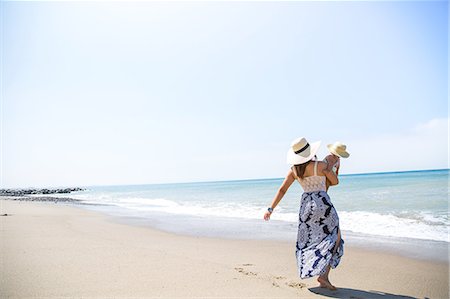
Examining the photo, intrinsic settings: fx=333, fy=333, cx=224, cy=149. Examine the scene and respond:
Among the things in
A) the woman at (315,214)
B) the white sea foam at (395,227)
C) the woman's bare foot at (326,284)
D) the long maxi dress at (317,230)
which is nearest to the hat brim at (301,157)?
the woman at (315,214)

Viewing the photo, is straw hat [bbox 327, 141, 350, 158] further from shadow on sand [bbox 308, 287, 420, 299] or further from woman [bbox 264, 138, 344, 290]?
shadow on sand [bbox 308, 287, 420, 299]

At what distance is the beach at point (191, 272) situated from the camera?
425cm

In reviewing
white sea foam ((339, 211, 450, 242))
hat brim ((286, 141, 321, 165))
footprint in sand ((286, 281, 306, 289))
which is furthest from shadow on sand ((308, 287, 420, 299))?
white sea foam ((339, 211, 450, 242))

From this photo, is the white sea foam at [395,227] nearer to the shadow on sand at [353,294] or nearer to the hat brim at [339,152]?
the shadow on sand at [353,294]

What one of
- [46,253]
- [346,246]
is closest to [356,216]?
[346,246]

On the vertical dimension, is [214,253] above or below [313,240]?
below

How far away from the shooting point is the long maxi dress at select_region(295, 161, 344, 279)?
4.16 metres

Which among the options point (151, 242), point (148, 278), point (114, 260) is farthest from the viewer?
point (151, 242)

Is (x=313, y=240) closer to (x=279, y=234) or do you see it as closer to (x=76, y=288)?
(x=76, y=288)

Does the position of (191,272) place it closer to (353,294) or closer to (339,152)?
(353,294)

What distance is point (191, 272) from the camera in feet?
16.9

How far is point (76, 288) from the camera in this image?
169 inches

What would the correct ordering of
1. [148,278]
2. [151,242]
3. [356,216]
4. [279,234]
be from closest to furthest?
[148,278] < [151,242] < [279,234] < [356,216]

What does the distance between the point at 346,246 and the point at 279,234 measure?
7.18ft
